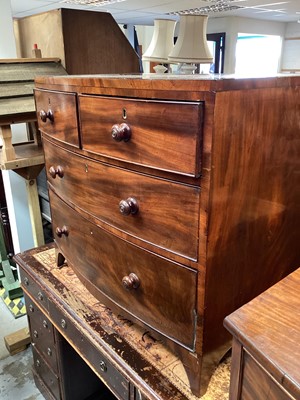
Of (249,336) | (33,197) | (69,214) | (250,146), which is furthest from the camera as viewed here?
(33,197)

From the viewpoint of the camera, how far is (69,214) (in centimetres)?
113

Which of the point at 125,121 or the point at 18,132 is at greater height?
the point at 125,121

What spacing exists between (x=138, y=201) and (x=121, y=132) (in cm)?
16

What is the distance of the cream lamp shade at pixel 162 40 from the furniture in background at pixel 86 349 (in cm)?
140

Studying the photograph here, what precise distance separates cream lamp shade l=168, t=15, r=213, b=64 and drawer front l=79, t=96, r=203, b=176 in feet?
4.35

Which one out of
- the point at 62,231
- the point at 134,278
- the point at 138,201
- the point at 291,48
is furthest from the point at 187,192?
the point at 291,48

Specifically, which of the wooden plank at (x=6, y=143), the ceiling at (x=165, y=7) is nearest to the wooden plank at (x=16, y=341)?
the wooden plank at (x=6, y=143)

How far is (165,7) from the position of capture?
19.7 ft

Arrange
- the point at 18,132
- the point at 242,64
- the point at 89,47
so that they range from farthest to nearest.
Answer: the point at 242,64 < the point at 18,132 < the point at 89,47

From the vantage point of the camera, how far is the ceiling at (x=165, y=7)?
555 cm

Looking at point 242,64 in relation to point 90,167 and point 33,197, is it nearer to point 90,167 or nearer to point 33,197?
point 33,197

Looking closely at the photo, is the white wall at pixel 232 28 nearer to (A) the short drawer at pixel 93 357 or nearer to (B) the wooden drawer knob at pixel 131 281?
(A) the short drawer at pixel 93 357

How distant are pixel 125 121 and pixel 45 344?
3.51 feet

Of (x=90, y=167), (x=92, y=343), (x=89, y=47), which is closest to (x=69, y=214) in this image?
(x=90, y=167)
